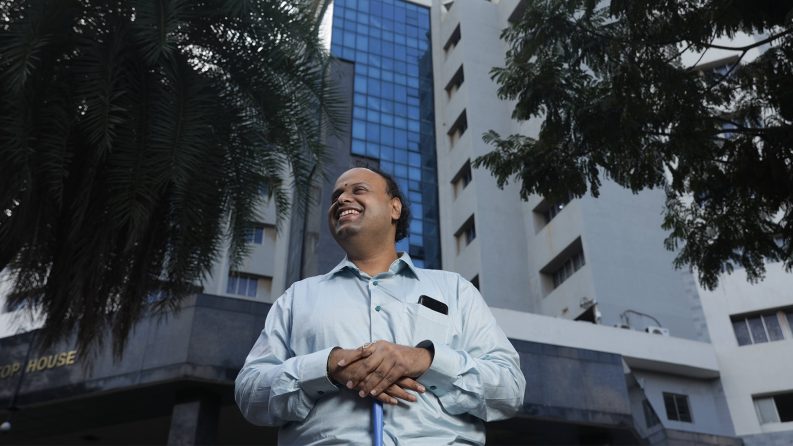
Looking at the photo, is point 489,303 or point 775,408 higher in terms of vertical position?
point 489,303

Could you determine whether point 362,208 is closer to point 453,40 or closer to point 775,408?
point 775,408

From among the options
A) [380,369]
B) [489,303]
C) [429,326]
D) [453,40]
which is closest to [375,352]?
[380,369]

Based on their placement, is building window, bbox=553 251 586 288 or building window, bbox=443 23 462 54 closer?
building window, bbox=553 251 586 288

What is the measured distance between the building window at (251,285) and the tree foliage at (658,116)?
1911 cm

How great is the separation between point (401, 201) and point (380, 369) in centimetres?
103

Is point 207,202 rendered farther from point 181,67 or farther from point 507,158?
point 507,158

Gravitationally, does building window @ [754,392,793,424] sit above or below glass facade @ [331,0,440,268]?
below

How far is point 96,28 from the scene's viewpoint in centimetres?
748

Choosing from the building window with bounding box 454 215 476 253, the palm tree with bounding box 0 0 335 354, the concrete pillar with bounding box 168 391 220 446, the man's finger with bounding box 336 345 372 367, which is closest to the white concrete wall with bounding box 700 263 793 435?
the building window with bounding box 454 215 476 253

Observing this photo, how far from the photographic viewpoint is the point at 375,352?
84.4 inches

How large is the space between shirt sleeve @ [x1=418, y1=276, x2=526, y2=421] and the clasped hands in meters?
0.07

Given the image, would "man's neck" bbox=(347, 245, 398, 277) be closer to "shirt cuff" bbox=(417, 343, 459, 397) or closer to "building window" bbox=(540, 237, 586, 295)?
"shirt cuff" bbox=(417, 343, 459, 397)

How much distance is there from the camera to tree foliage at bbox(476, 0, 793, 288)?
767 centimetres

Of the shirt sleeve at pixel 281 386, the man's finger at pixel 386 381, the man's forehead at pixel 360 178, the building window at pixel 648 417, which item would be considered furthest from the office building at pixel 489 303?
the man's finger at pixel 386 381
